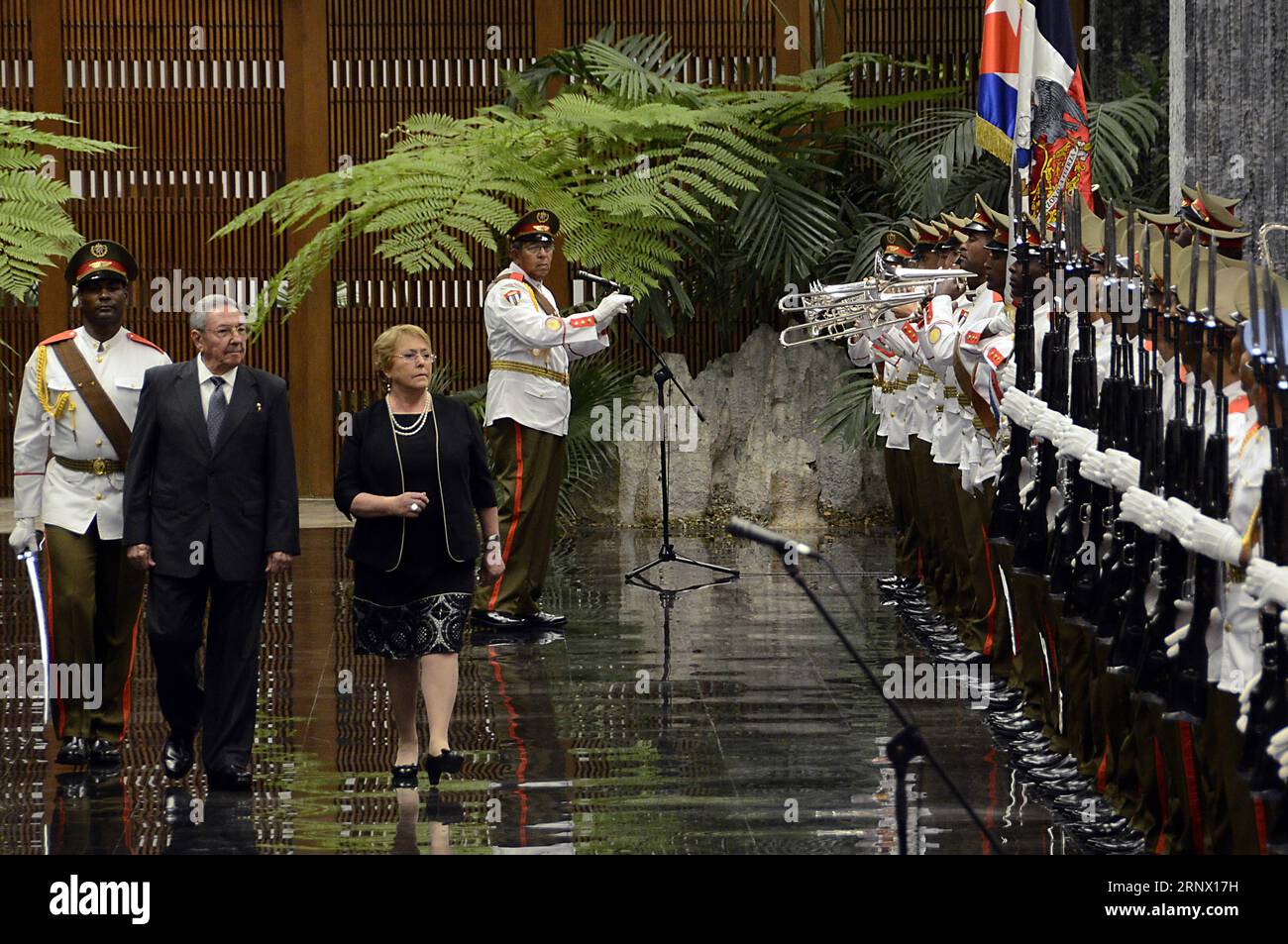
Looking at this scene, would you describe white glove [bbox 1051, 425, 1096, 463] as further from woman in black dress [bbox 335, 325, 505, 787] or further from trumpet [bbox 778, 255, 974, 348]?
trumpet [bbox 778, 255, 974, 348]

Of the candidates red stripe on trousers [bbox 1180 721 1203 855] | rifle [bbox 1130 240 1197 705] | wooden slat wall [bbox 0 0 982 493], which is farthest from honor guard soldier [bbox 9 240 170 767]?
wooden slat wall [bbox 0 0 982 493]

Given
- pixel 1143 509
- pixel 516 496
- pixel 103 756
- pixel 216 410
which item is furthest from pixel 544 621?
pixel 1143 509

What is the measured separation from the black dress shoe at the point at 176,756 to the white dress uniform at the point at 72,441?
71 centimetres

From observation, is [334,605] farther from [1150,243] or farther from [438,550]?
[1150,243]

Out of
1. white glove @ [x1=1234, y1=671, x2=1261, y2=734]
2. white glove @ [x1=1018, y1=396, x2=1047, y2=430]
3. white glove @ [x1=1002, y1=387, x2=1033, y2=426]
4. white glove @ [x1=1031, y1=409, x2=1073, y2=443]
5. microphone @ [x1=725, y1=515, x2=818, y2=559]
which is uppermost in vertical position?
white glove @ [x1=1002, y1=387, x2=1033, y2=426]

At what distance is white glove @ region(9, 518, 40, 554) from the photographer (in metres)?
6.72

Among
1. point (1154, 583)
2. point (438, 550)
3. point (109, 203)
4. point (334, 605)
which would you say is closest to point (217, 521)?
point (438, 550)

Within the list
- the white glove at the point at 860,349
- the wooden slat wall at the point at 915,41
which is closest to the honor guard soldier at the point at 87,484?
the white glove at the point at 860,349

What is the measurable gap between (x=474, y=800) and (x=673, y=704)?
1560 millimetres

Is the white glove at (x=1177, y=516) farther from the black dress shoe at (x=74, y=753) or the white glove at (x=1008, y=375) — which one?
the black dress shoe at (x=74, y=753)

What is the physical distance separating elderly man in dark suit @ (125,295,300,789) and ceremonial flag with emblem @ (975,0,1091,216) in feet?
12.8

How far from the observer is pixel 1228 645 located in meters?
4.66

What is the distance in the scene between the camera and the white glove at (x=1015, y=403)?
21.3 feet

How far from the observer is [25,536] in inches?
265
